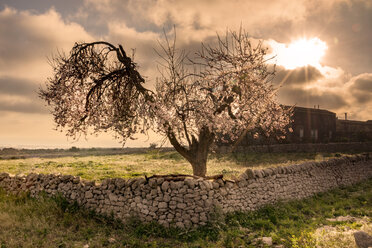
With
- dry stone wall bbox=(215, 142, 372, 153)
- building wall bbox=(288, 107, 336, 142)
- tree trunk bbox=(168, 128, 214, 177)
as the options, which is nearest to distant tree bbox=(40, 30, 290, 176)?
tree trunk bbox=(168, 128, 214, 177)

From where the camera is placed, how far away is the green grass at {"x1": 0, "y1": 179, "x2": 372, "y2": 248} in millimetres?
8250

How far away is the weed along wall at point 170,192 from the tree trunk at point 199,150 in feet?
7.05

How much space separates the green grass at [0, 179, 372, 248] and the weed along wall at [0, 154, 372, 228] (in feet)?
1.14

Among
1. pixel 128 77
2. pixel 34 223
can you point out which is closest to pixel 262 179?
pixel 128 77

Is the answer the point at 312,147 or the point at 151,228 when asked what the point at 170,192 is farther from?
the point at 312,147

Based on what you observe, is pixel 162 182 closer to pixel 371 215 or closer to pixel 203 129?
pixel 203 129

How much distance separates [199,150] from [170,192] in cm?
359

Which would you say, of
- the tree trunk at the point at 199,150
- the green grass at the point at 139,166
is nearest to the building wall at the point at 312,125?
the green grass at the point at 139,166

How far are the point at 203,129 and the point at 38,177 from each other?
305 inches

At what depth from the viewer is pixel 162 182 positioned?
391 inches

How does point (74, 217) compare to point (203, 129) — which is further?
point (203, 129)

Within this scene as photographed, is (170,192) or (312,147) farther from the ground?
(312,147)

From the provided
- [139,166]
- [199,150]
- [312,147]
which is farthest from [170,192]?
[312,147]

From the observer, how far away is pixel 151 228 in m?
9.41
